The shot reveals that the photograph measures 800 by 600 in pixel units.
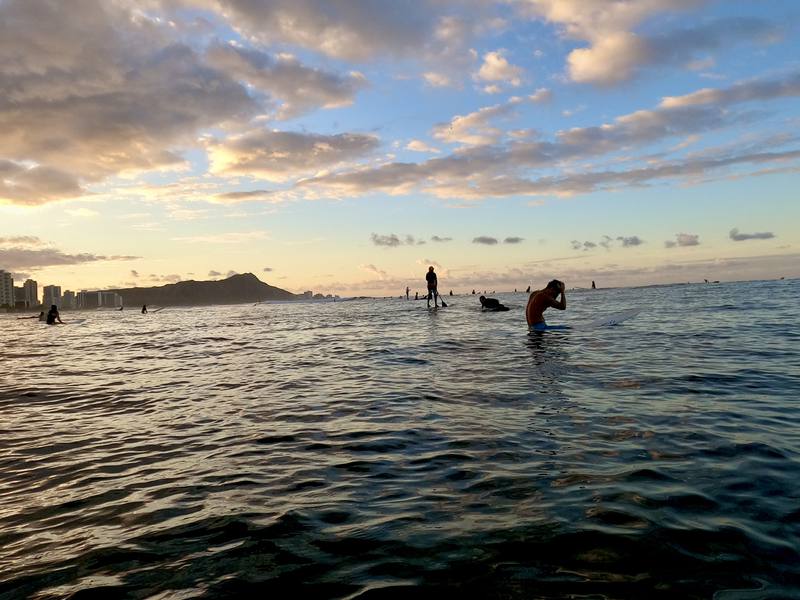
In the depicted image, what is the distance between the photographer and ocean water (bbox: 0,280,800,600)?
332 centimetres

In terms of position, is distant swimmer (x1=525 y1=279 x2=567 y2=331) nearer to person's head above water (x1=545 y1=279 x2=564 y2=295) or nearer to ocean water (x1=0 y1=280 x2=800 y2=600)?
person's head above water (x1=545 y1=279 x2=564 y2=295)

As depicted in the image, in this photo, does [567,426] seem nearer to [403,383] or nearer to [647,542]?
[647,542]

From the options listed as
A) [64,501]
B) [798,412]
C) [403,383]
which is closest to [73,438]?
[64,501]

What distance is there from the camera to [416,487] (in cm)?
491

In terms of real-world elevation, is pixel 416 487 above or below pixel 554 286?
below

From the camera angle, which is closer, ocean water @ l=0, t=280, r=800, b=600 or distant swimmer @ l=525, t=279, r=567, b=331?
ocean water @ l=0, t=280, r=800, b=600

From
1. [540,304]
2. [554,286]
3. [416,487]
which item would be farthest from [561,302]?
[416,487]

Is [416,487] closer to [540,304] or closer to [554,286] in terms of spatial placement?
[554,286]

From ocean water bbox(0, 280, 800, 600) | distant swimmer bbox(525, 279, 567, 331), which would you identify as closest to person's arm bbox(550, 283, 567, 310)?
distant swimmer bbox(525, 279, 567, 331)

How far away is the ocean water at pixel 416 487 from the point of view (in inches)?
131

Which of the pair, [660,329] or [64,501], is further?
[660,329]

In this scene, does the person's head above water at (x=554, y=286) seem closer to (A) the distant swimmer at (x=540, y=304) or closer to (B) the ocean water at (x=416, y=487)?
(A) the distant swimmer at (x=540, y=304)

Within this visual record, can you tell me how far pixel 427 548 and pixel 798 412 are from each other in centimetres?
656

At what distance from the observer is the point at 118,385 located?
12.2m
